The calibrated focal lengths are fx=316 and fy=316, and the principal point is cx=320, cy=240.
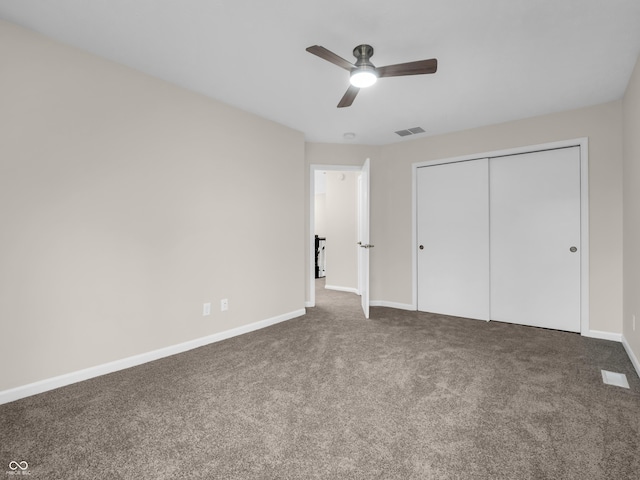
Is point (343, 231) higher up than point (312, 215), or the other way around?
point (312, 215)

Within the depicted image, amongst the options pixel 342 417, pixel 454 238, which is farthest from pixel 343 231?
pixel 342 417

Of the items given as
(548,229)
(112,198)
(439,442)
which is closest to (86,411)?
(112,198)

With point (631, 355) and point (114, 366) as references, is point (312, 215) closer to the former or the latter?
point (114, 366)

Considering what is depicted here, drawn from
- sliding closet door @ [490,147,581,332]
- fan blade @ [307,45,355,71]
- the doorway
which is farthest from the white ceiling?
the doorway

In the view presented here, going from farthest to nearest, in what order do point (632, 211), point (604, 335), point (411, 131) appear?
point (411, 131), point (604, 335), point (632, 211)

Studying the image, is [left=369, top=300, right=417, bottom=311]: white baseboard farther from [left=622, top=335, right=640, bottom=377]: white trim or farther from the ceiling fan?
the ceiling fan

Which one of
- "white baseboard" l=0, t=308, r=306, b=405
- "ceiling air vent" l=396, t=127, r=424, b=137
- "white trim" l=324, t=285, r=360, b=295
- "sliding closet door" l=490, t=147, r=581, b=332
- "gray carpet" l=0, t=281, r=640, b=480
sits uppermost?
"ceiling air vent" l=396, t=127, r=424, b=137

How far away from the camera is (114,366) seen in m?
2.45

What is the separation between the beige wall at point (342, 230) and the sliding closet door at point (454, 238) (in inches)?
62.9

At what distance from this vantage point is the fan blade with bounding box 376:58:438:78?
2050 millimetres

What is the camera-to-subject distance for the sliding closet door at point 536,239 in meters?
3.41

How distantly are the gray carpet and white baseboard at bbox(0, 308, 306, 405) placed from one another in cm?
6

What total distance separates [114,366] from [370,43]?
307 cm

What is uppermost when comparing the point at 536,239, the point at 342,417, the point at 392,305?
the point at 536,239
